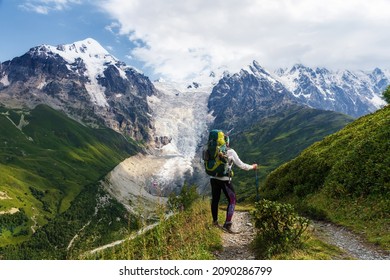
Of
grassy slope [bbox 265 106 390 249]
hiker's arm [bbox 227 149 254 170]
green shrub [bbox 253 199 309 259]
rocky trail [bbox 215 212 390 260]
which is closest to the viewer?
green shrub [bbox 253 199 309 259]

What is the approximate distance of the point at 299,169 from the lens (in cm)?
3291

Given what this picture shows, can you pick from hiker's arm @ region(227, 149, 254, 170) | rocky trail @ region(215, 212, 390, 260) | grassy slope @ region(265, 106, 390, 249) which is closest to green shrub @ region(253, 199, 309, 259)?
rocky trail @ region(215, 212, 390, 260)

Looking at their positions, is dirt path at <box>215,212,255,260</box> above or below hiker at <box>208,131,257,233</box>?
below

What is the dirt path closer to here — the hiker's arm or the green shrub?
the green shrub

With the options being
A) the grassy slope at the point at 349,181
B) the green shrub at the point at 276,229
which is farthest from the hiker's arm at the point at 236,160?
the grassy slope at the point at 349,181

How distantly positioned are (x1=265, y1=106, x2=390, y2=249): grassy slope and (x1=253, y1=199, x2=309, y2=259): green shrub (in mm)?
4771

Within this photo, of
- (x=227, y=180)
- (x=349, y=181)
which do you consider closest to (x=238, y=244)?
(x=227, y=180)

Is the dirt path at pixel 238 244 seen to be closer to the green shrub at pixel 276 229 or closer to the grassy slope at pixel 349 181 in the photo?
the green shrub at pixel 276 229

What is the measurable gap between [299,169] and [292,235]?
18.6 meters

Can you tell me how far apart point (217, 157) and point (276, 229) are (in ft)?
15.0

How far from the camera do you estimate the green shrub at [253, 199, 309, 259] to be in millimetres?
14773

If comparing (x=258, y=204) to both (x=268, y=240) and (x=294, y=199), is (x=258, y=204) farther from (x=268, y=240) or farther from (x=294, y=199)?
(x=294, y=199)

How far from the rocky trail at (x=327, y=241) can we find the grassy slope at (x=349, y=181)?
63 centimetres
